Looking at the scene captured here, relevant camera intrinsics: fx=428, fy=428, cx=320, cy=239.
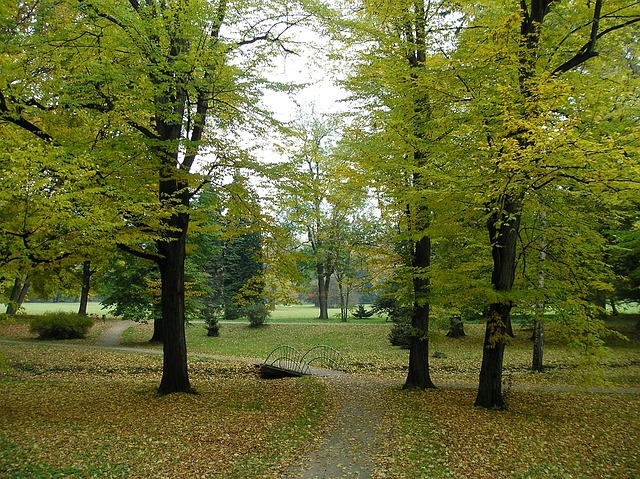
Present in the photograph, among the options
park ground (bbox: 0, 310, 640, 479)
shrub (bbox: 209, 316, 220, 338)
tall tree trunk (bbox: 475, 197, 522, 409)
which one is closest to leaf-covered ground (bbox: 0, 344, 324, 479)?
park ground (bbox: 0, 310, 640, 479)

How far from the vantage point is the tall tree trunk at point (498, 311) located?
8672 millimetres

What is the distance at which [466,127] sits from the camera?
745 centimetres

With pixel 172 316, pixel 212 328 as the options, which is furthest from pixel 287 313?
pixel 172 316

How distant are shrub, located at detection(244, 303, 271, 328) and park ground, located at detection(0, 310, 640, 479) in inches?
553

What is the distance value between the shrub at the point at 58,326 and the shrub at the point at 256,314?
1057 cm

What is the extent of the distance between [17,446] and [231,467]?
11.2 feet

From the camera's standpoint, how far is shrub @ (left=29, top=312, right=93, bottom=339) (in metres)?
21.1

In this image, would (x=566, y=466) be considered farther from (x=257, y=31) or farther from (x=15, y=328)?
(x=15, y=328)

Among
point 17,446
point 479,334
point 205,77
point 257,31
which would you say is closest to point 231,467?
point 17,446

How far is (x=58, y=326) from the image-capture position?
21.3 meters

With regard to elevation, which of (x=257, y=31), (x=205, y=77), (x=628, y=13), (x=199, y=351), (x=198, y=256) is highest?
(x=257, y=31)

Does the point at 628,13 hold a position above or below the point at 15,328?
above

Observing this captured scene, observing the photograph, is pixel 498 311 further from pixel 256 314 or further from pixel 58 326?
pixel 256 314

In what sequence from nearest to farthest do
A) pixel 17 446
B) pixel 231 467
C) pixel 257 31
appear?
pixel 231 467 < pixel 17 446 < pixel 257 31
